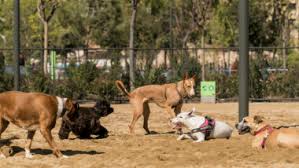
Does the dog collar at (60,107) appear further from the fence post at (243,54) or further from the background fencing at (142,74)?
the background fencing at (142,74)

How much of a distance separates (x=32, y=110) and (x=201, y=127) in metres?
3.74

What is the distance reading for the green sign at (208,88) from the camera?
2983 cm

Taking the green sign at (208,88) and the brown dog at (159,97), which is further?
the green sign at (208,88)

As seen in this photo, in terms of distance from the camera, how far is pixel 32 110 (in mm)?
12211

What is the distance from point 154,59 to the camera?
107ft

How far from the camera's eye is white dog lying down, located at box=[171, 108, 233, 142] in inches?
568

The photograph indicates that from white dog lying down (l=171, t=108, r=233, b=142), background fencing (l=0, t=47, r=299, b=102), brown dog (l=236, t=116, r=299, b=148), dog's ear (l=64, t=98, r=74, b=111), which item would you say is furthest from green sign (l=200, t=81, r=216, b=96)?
dog's ear (l=64, t=98, r=74, b=111)

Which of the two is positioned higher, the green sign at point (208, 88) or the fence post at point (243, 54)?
the fence post at point (243, 54)

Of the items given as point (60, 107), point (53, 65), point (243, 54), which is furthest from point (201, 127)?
point (53, 65)

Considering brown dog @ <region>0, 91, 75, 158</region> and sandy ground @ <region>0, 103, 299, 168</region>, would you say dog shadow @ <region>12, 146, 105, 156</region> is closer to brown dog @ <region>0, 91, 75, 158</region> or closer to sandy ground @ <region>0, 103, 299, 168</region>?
sandy ground @ <region>0, 103, 299, 168</region>

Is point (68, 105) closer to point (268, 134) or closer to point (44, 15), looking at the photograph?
point (268, 134)

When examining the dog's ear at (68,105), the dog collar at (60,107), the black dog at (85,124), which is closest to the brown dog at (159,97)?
the black dog at (85,124)

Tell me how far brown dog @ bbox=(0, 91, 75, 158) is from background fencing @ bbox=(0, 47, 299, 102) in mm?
17410

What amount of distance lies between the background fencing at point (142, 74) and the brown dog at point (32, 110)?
17.4 m
